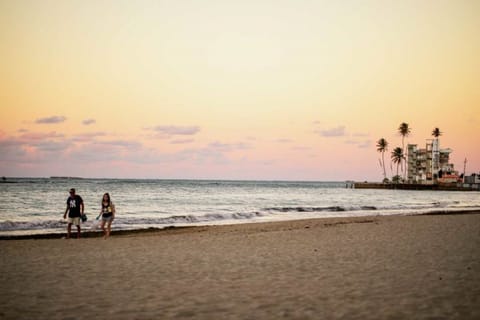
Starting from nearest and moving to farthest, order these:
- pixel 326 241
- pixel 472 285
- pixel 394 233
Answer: pixel 472 285 → pixel 326 241 → pixel 394 233

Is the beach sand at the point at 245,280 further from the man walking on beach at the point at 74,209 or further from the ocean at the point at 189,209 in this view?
the ocean at the point at 189,209

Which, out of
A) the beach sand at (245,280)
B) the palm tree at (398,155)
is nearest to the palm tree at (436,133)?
the palm tree at (398,155)

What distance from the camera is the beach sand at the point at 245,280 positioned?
625 cm

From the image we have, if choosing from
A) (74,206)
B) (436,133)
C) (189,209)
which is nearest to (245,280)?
(74,206)

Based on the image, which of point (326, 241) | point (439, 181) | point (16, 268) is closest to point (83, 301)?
point (16, 268)

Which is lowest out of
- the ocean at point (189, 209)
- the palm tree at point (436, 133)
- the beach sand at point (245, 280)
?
the ocean at point (189, 209)

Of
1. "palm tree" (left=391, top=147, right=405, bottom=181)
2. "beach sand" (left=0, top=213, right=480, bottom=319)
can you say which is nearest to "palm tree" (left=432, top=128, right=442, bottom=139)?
"palm tree" (left=391, top=147, right=405, bottom=181)

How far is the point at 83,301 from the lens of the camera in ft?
22.4

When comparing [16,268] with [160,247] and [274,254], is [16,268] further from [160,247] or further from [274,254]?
[274,254]

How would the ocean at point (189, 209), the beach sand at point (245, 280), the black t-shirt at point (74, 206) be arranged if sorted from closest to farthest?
1. the beach sand at point (245, 280)
2. the black t-shirt at point (74, 206)
3. the ocean at point (189, 209)

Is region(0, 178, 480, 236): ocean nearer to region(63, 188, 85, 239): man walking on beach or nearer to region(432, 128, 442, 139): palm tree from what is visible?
region(63, 188, 85, 239): man walking on beach

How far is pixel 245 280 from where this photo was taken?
827 centimetres

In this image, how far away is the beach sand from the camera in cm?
625

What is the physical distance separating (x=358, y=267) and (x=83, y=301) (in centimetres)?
568
